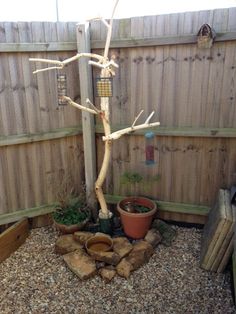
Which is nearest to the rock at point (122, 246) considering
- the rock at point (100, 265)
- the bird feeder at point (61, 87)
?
the rock at point (100, 265)

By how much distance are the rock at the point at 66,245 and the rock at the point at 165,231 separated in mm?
806

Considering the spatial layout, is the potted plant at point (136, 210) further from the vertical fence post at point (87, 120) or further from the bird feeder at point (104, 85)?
the bird feeder at point (104, 85)

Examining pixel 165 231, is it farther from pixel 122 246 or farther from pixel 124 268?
pixel 124 268

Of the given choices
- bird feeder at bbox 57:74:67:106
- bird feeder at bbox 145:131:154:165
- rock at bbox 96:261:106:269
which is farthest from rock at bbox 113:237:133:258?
bird feeder at bbox 57:74:67:106

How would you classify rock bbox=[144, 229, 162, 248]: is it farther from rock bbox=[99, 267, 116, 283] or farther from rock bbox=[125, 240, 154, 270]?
rock bbox=[99, 267, 116, 283]

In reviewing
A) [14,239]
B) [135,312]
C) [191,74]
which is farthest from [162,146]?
[14,239]

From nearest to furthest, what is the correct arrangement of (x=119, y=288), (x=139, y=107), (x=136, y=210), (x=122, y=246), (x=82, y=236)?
(x=119, y=288)
(x=122, y=246)
(x=82, y=236)
(x=139, y=107)
(x=136, y=210)

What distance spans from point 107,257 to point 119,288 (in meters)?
0.26

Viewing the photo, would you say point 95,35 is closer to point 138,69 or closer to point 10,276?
point 138,69

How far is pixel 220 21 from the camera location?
2346mm

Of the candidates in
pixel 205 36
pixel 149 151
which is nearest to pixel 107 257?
pixel 149 151

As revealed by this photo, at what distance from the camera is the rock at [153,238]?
8.81ft

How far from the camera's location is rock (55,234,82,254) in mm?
2615

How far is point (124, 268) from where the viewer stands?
2389mm
